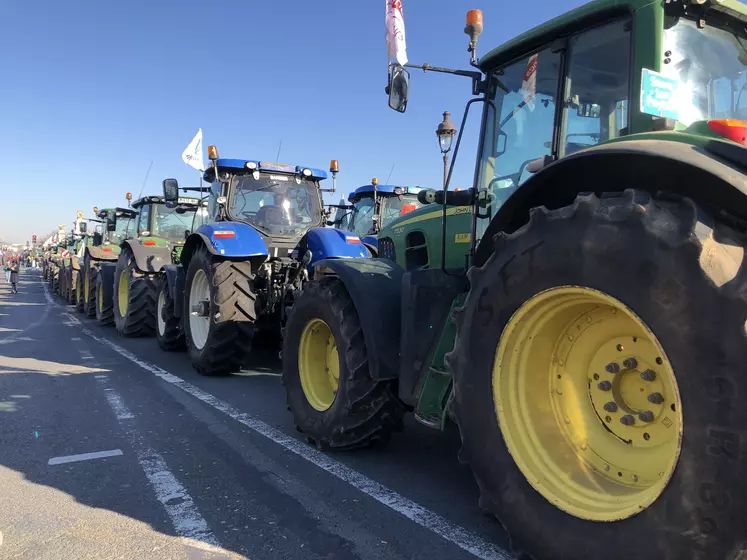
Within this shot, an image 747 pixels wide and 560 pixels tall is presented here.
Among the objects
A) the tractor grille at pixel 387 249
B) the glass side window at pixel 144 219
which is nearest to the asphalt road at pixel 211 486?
the tractor grille at pixel 387 249

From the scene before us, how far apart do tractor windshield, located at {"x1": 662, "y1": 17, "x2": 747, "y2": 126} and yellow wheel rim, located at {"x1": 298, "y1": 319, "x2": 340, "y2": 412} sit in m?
2.52

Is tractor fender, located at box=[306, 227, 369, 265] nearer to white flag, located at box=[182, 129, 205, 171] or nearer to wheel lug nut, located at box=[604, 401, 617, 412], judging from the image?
white flag, located at box=[182, 129, 205, 171]

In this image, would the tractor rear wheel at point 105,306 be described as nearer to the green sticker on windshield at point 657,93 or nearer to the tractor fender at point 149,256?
the tractor fender at point 149,256

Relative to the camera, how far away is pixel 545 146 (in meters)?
2.82

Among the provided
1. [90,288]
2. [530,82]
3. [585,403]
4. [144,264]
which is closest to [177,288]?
[144,264]

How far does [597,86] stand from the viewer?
2635mm

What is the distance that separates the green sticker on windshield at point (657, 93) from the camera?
7.36ft

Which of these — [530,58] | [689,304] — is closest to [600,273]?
[689,304]

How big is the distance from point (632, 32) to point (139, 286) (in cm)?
847

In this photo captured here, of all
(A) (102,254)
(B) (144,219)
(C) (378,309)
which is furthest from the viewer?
(A) (102,254)

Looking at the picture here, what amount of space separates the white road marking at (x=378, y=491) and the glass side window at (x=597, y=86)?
1.87m

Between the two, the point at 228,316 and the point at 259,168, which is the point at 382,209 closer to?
the point at 259,168

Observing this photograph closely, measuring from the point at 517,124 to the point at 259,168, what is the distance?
4.99m

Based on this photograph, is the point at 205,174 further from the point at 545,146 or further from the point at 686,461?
the point at 686,461
